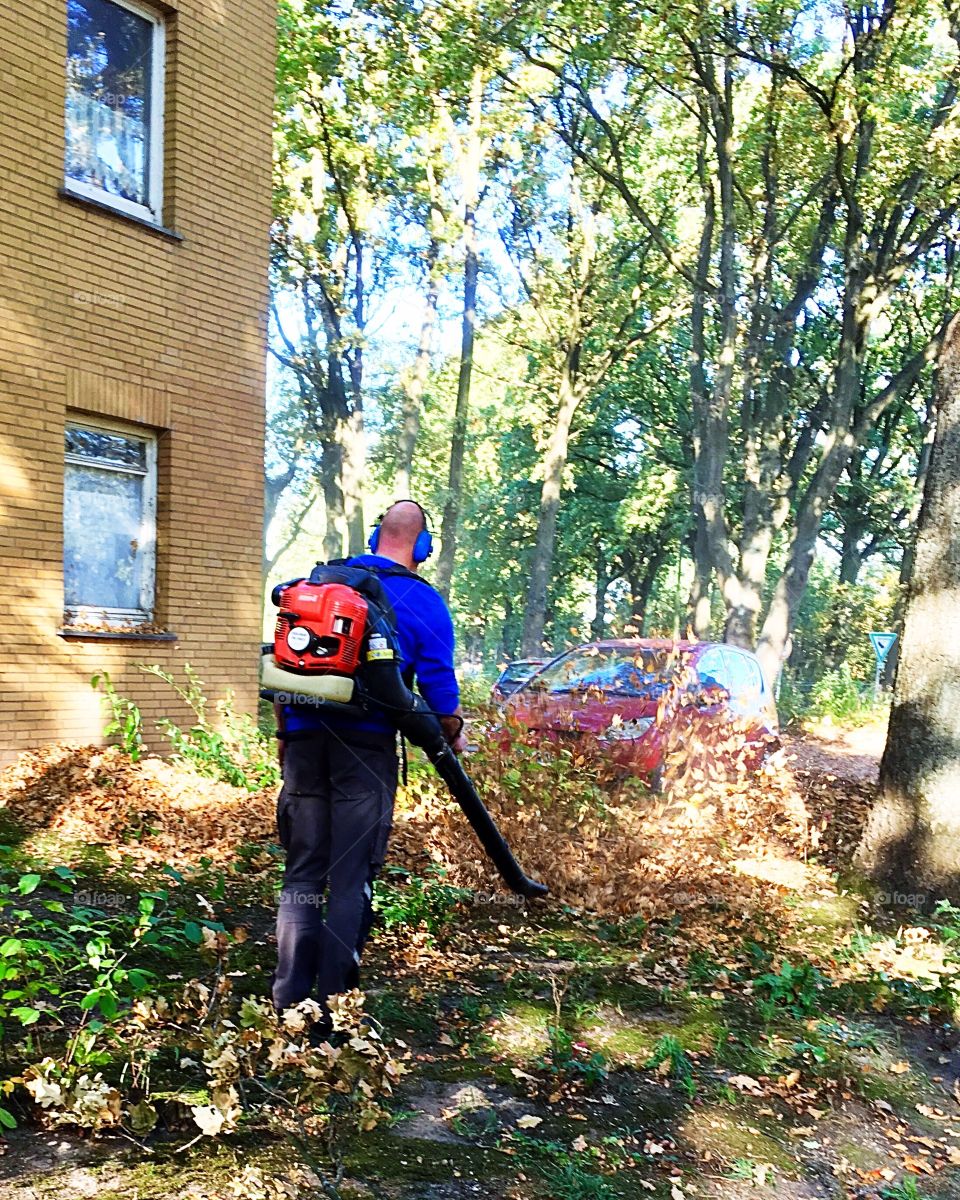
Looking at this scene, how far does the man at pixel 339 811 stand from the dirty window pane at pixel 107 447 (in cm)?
603

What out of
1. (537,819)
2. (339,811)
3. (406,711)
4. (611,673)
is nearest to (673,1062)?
(339,811)

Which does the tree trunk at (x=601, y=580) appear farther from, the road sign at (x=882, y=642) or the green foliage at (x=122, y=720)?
the green foliage at (x=122, y=720)

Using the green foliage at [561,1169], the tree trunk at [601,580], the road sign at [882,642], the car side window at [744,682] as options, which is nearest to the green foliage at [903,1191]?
the green foliage at [561,1169]

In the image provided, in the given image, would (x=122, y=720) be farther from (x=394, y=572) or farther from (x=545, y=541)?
(x=545, y=541)

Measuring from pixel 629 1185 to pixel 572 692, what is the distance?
512 centimetres

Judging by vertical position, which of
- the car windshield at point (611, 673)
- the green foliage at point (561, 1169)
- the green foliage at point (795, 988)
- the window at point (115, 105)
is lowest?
the green foliage at point (795, 988)

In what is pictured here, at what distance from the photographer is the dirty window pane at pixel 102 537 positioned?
31.1ft

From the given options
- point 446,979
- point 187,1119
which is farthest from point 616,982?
point 187,1119

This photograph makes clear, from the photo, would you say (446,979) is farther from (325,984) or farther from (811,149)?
(811,149)

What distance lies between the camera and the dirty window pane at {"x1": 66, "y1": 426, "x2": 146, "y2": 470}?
948 cm

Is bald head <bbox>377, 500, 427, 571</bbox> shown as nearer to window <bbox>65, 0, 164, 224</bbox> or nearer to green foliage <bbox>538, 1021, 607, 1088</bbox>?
green foliage <bbox>538, 1021, 607, 1088</bbox>

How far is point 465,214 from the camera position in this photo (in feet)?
76.9

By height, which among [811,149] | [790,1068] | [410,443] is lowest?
[790,1068]

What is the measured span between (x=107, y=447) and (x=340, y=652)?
21.7ft
